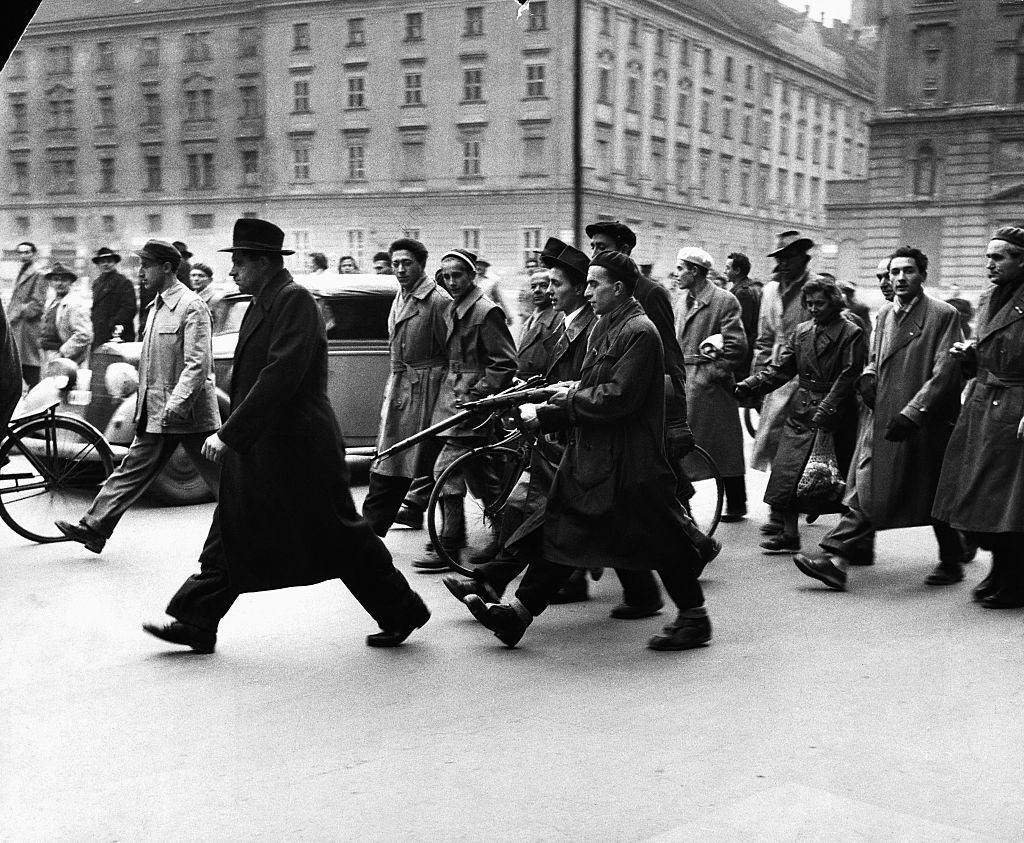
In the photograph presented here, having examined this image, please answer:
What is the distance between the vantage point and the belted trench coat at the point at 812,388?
8.16 meters

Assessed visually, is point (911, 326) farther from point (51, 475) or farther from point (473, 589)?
point (51, 475)

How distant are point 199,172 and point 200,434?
19.5 m

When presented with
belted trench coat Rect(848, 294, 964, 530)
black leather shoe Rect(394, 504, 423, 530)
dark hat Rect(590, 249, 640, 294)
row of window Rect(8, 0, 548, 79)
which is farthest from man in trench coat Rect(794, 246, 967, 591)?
row of window Rect(8, 0, 548, 79)

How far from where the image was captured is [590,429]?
20.3ft

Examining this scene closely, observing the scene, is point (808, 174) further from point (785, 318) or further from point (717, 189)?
point (785, 318)

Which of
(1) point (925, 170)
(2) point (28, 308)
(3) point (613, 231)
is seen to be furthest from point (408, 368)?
(1) point (925, 170)

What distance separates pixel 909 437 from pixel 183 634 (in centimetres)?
410

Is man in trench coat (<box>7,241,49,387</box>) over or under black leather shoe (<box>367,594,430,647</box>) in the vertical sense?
over

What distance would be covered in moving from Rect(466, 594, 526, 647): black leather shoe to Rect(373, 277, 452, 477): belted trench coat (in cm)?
250

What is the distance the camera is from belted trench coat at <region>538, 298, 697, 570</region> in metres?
6.06

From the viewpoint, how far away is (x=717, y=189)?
28109 mm

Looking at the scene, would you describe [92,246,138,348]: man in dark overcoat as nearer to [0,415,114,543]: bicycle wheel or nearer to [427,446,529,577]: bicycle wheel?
[0,415,114,543]: bicycle wheel

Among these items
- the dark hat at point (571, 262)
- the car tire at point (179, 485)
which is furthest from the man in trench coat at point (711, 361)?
the car tire at point (179, 485)

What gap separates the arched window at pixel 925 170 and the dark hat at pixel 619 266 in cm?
3086
